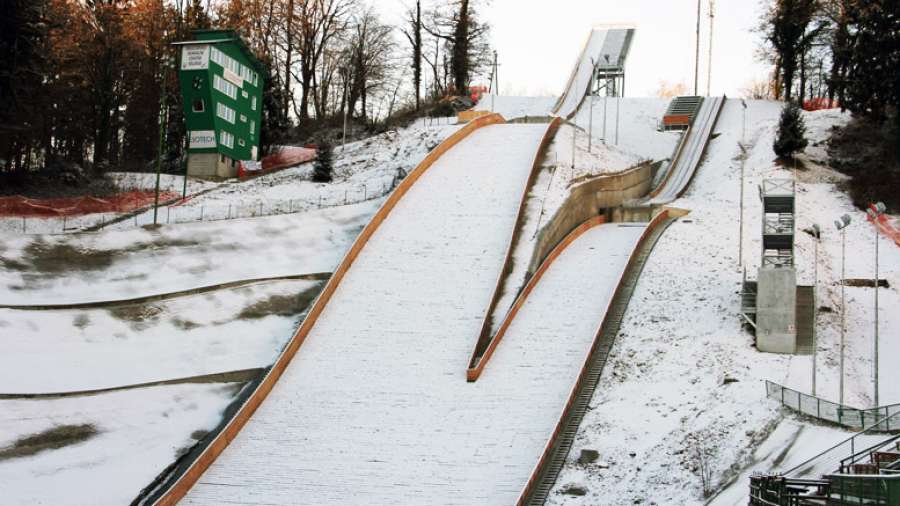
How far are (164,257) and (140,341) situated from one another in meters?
5.05

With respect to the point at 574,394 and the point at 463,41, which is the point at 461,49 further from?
the point at 574,394

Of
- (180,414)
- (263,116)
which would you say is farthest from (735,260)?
(263,116)

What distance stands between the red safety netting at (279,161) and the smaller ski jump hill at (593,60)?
50.5 ft

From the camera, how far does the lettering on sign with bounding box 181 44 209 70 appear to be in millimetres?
48000

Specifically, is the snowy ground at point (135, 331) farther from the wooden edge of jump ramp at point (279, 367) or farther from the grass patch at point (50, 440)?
the wooden edge of jump ramp at point (279, 367)

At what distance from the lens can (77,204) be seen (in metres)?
38.9

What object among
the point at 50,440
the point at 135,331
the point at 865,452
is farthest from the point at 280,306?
the point at 865,452

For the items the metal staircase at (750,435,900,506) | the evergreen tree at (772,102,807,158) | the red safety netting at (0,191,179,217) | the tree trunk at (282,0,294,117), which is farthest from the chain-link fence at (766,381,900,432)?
the tree trunk at (282,0,294,117)

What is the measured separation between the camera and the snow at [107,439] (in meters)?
22.0

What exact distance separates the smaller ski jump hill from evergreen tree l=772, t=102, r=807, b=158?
1504 centimetres

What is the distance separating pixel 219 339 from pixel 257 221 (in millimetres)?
8412

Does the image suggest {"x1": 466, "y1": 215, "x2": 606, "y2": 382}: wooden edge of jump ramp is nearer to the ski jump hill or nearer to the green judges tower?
the ski jump hill

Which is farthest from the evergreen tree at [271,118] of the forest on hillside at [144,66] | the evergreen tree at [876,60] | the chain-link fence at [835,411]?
the chain-link fence at [835,411]

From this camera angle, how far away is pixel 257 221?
119 ft
